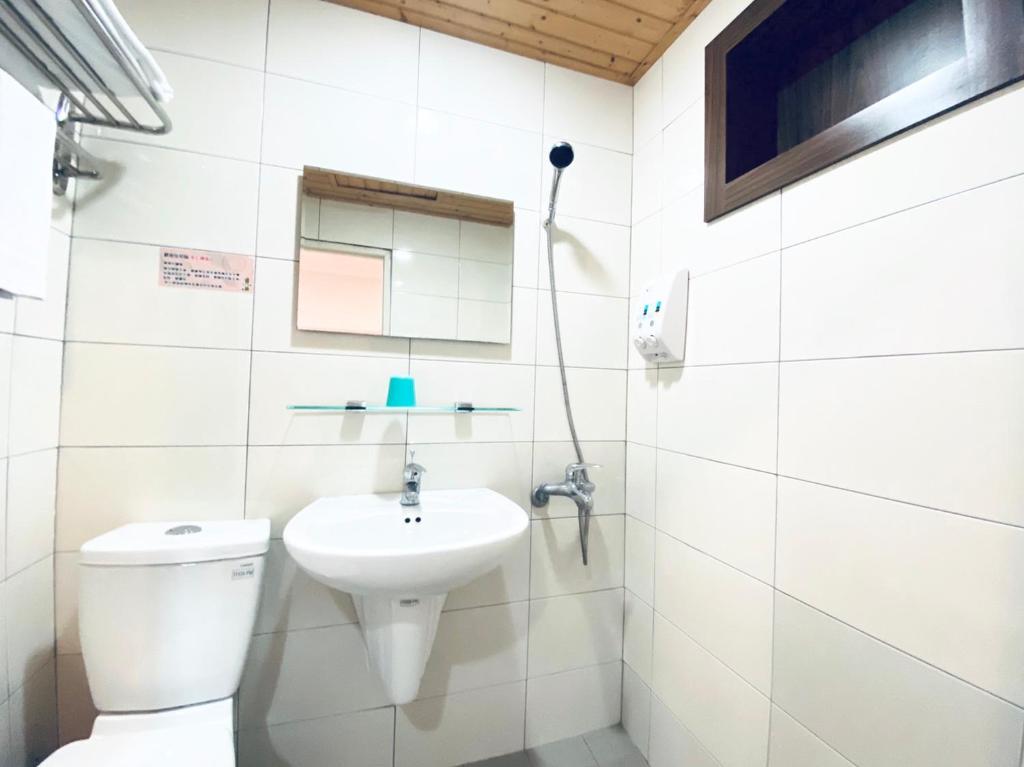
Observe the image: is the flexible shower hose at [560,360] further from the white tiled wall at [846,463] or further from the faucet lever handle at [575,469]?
the white tiled wall at [846,463]

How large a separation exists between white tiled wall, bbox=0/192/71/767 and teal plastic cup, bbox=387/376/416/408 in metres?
0.78

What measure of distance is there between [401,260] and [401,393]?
42cm

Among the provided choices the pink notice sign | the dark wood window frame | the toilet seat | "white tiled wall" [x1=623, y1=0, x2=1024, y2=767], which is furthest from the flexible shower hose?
the toilet seat

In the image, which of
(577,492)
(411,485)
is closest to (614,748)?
(577,492)

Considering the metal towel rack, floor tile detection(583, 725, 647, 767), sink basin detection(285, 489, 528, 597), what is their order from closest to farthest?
the metal towel rack → sink basin detection(285, 489, 528, 597) → floor tile detection(583, 725, 647, 767)

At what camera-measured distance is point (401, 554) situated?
2.90 ft

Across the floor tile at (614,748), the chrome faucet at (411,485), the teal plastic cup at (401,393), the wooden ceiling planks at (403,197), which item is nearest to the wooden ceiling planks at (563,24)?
the wooden ceiling planks at (403,197)

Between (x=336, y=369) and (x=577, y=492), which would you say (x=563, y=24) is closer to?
(x=336, y=369)

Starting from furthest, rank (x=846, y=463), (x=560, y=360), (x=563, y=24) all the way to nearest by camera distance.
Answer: (x=560, y=360), (x=563, y=24), (x=846, y=463)

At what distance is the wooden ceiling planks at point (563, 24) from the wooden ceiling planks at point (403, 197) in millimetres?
511

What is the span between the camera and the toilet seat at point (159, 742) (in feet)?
2.63

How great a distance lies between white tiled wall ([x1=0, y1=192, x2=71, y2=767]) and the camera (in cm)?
89

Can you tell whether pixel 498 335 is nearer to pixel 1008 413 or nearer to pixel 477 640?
pixel 477 640

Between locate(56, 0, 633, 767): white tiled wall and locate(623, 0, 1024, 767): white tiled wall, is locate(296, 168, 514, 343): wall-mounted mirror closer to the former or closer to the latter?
locate(56, 0, 633, 767): white tiled wall
